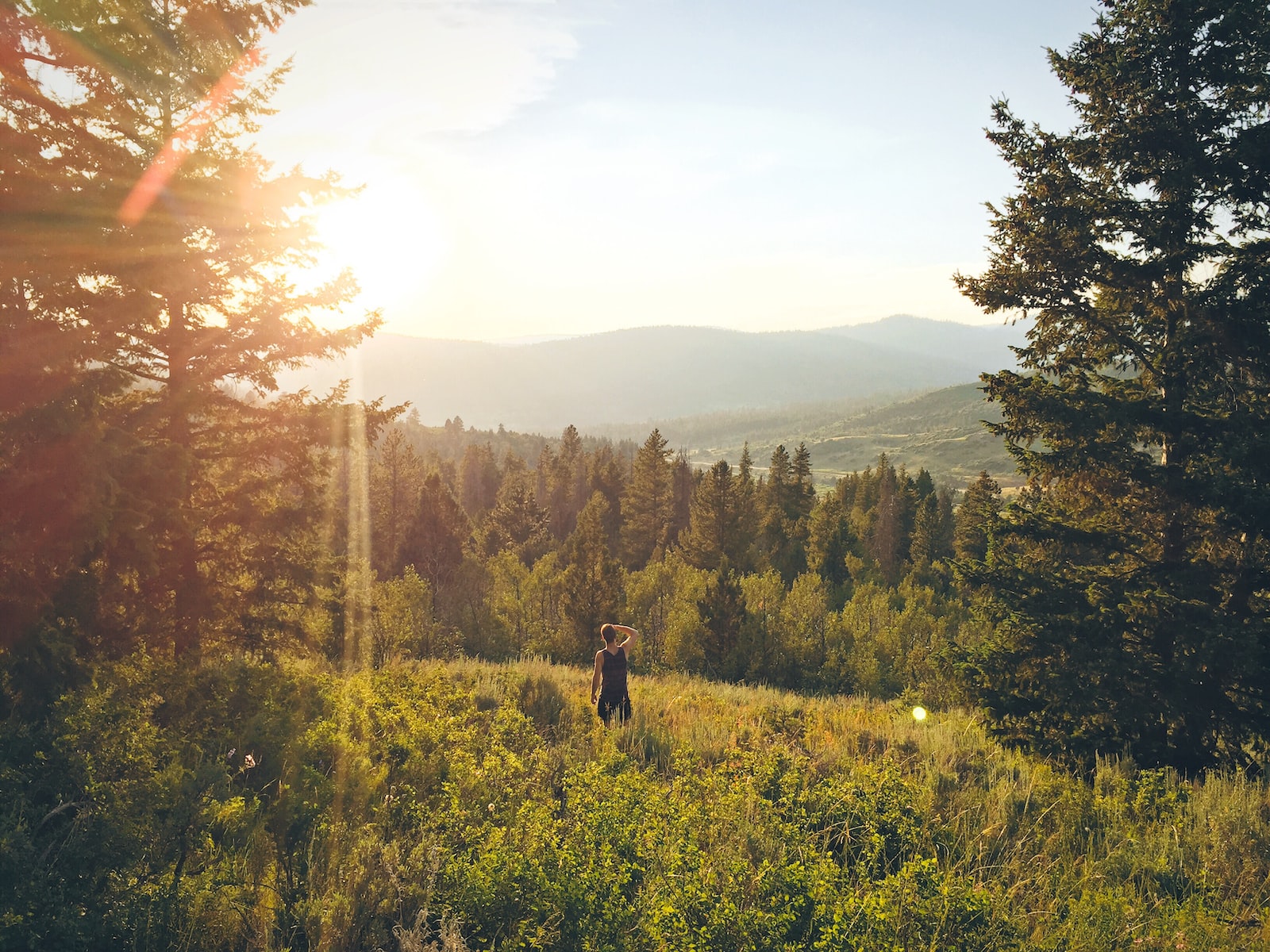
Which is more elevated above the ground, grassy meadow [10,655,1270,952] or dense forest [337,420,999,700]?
grassy meadow [10,655,1270,952]

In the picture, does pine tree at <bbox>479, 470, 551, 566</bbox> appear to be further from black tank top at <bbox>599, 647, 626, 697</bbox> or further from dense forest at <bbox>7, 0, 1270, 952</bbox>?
black tank top at <bbox>599, 647, 626, 697</bbox>

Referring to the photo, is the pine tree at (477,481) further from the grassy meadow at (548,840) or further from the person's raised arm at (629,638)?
the grassy meadow at (548,840)

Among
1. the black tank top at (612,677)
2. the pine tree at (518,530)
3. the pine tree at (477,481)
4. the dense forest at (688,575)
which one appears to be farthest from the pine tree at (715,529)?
the pine tree at (477,481)

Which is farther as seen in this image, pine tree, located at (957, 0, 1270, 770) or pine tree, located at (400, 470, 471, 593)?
pine tree, located at (400, 470, 471, 593)

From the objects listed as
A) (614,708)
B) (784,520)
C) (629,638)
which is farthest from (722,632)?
(784,520)

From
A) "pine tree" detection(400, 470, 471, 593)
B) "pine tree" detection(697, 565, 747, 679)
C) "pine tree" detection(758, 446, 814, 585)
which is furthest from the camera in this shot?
"pine tree" detection(758, 446, 814, 585)

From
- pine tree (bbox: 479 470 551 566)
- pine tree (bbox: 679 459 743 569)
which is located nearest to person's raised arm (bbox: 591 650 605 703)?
pine tree (bbox: 679 459 743 569)

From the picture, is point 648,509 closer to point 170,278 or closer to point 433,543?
point 433,543

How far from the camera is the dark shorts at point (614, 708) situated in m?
9.28

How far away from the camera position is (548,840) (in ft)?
15.5

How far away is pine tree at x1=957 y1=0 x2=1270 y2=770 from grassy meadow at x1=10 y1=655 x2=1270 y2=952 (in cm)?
90

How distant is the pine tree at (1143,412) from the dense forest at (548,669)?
46 mm

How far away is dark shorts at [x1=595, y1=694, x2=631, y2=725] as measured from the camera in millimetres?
9281

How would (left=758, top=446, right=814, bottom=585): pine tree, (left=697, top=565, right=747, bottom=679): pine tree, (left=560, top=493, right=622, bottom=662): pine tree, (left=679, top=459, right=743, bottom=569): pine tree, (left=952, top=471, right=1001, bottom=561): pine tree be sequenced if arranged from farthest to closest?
(left=758, top=446, right=814, bottom=585): pine tree, (left=679, top=459, right=743, bottom=569): pine tree, (left=697, top=565, right=747, bottom=679): pine tree, (left=560, top=493, right=622, bottom=662): pine tree, (left=952, top=471, right=1001, bottom=561): pine tree
